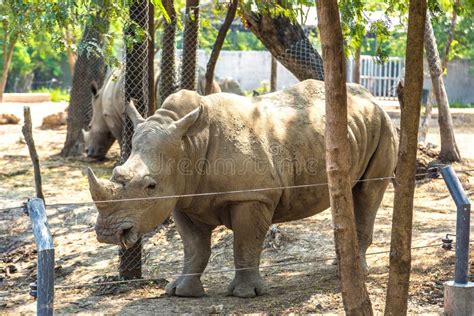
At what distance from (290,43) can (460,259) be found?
572cm

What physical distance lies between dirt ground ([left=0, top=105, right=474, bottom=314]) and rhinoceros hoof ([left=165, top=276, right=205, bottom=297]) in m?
0.08

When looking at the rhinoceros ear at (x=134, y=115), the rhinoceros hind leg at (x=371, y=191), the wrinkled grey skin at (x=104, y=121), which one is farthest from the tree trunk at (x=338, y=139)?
the wrinkled grey skin at (x=104, y=121)

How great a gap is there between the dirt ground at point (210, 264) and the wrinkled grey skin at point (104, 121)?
1238 millimetres

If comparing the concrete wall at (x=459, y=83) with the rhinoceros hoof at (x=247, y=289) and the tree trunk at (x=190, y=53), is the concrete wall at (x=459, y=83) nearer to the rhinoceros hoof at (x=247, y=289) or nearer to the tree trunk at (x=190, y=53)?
the tree trunk at (x=190, y=53)

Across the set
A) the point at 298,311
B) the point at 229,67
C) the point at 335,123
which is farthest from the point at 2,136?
the point at 229,67

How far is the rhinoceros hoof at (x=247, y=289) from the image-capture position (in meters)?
7.73

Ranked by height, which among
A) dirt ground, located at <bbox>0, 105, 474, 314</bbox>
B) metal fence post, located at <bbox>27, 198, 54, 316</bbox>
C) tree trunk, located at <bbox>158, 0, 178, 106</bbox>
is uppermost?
tree trunk, located at <bbox>158, 0, 178, 106</bbox>

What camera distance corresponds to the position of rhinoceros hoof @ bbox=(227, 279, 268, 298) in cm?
773

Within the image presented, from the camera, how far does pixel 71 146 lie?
52.3 ft

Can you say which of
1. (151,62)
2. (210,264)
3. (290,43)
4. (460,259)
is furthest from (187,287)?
(290,43)

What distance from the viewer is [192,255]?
805cm

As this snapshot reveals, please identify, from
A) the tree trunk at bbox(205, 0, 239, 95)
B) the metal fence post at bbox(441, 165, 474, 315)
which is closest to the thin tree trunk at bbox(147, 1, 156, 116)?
the tree trunk at bbox(205, 0, 239, 95)

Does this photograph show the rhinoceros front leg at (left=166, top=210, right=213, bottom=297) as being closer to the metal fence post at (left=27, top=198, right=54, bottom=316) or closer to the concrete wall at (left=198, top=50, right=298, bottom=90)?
the metal fence post at (left=27, top=198, right=54, bottom=316)

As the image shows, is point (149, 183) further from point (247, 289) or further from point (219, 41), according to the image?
point (219, 41)
